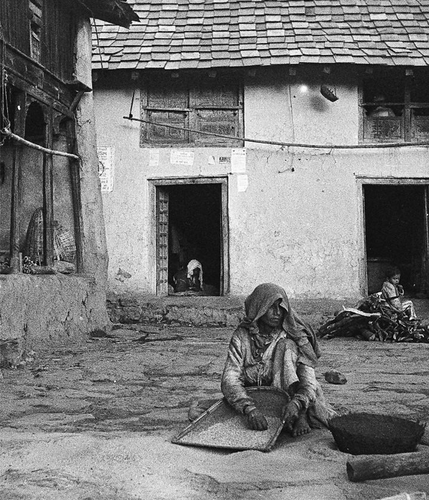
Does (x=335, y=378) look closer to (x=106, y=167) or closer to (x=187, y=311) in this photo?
(x=187, y=311)

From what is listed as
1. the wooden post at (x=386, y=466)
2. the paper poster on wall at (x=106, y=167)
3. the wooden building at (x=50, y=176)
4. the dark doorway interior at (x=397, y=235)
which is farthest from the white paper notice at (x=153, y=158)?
the wooden post at (x=386, y=466)

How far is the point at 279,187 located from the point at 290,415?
8965 millimetres

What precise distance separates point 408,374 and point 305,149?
671 centimetres

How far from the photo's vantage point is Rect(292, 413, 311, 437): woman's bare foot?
13.7 ft

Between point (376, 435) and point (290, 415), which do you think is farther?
point (290, 415)

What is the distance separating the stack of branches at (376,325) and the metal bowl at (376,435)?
6.43m

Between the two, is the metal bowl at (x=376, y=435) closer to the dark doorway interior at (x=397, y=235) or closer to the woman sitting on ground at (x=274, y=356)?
the woman sitting on ground at (x=274, y=356)

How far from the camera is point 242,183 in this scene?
41.8 feet

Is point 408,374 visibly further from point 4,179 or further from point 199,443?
point 4,179

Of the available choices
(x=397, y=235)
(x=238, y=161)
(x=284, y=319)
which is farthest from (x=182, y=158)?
(x=284, y=319)

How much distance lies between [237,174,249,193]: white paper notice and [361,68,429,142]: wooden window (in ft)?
8.51

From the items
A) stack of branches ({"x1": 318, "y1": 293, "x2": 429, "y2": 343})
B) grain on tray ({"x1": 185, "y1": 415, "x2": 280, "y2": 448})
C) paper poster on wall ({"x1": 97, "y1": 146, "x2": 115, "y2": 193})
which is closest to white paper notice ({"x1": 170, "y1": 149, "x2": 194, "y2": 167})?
paper poster on wall ({"x1": 97, "y1": 146, "x2": 115, "y2": 193})

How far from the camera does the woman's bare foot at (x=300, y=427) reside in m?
4.19

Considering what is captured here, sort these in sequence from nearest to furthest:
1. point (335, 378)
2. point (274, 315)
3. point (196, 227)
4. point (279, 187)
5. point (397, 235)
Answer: point (274, 315) → point (335, 378) → point (279, 187) → point (397, 235) → point (196, 227)
